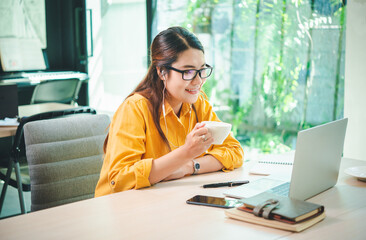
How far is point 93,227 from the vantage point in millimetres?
1223

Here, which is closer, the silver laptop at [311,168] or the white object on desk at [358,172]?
the silver laptop at [311,168]

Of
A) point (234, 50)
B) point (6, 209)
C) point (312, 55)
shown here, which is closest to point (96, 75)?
point (234, 50)

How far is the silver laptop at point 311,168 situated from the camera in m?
1.32

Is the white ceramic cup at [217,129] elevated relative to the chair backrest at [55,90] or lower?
elevated

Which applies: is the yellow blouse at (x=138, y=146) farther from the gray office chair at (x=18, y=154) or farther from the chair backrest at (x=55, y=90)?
the chair backrest at (x=55, y=90)

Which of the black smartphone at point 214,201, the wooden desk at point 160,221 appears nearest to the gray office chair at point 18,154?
the wooden desk at point 160,221

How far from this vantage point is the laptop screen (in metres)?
3.00

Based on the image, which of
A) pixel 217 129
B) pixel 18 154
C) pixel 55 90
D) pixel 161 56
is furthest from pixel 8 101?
pixel 217 129

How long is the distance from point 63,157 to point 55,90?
2748 millimetres

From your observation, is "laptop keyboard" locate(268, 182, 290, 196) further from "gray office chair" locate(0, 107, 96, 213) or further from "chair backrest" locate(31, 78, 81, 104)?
"chair backrest" locate(31, 78, 81, 104)

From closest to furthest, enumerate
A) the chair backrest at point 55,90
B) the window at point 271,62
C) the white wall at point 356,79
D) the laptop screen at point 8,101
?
the white wall at point 356,79 < the laptop screen at point 8,101 < the window at point 271,62 < the chair backrest at point 55,90

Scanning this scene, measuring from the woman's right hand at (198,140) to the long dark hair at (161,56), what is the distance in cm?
26

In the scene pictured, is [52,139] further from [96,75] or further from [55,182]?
[96,75]

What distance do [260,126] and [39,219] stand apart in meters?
3.01
